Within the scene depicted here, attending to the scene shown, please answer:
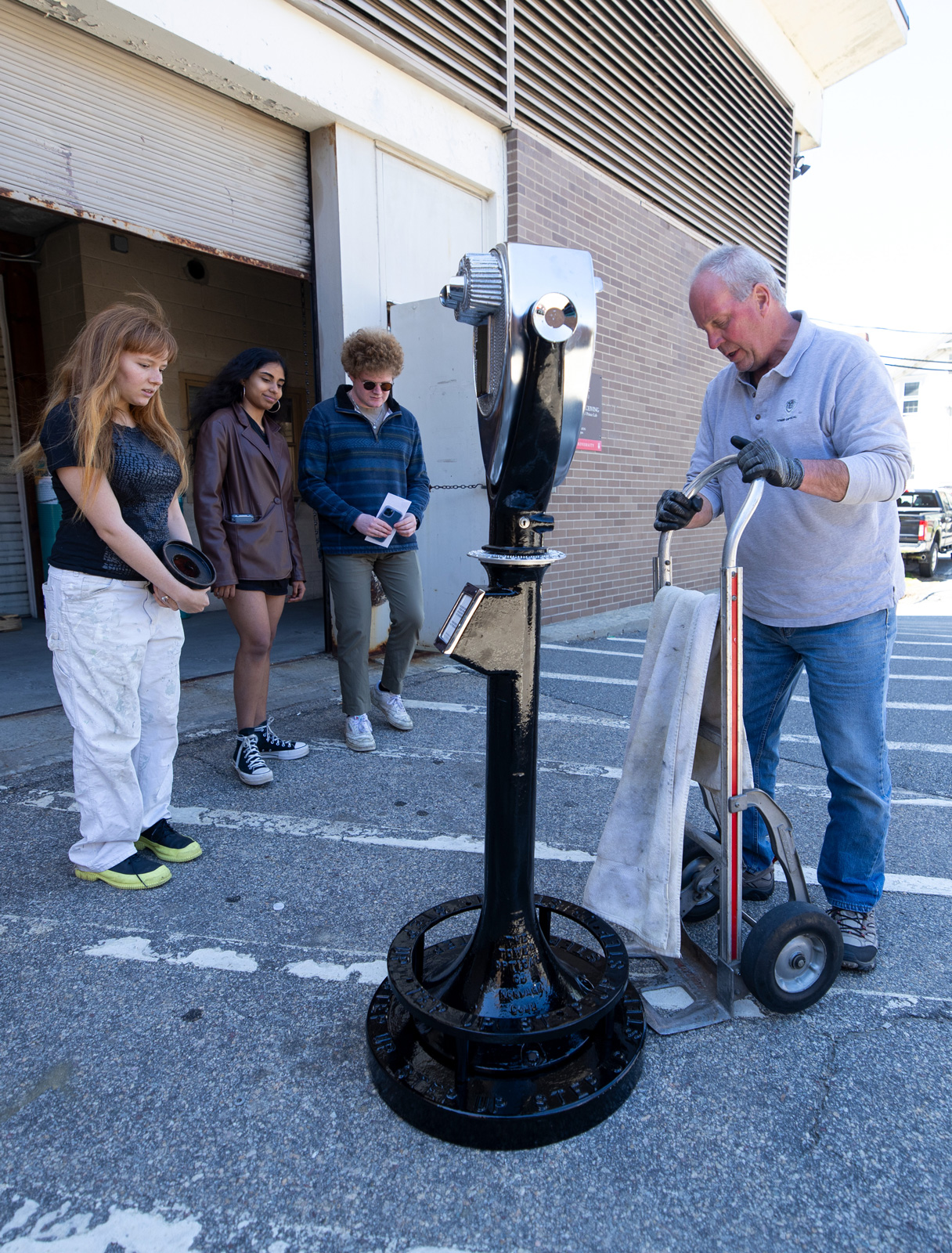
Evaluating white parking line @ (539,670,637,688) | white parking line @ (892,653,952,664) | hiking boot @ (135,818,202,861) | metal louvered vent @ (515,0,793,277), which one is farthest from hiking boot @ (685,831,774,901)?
metal louvered vent @ (515,0,793,277)

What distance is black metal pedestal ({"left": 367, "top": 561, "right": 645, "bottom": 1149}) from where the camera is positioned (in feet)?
5.35

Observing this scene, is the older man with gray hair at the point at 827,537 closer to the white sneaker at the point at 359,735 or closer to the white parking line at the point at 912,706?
the white sneaker at the point at 359,735

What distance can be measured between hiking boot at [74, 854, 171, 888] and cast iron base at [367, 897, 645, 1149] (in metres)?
1.12

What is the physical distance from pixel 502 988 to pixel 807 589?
1370 mm

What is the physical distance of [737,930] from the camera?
1985 millimetres

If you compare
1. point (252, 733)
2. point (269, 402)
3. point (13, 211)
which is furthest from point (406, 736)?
point (13, 211)

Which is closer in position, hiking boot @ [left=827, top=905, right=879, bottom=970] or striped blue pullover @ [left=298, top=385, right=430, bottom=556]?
hiking boot @ [left=827, top=905, right=879, bottom=970]

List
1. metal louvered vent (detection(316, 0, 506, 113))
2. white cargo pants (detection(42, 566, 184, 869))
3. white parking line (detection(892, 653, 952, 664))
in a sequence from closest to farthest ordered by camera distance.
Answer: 1. white cargo pants (detection(42, 566, 184, 869))
2. metal louvered vent (detection(316, 0, 506, 113))
3. white parking line (detection(892, 653, 952, 664))

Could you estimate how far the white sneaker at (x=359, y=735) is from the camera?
13.1ft

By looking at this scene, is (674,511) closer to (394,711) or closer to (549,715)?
(394,711)

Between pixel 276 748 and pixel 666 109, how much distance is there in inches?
312

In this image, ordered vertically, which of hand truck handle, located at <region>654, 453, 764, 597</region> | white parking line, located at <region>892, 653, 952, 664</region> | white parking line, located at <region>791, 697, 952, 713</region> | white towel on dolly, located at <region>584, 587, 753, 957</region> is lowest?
white parking line, located at <region>892, 653, 952, 664</region>

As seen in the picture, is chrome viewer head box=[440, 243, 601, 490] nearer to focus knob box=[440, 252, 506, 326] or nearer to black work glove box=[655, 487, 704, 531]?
focus knob box=[440, 252, 506, 326]

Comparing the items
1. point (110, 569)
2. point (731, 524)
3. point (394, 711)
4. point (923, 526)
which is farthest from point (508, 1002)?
point (923, 526)
